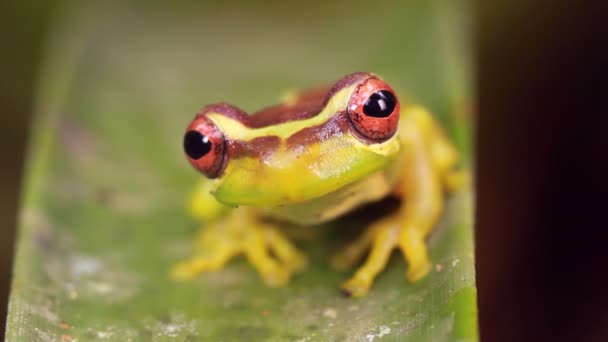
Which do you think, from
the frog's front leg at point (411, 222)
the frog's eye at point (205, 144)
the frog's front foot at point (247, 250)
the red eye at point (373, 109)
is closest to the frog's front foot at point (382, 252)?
the frog's front leg at point (411, 222)

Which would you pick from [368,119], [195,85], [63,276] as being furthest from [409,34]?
[63,276]

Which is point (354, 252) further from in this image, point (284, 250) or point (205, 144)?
point (205, 144)

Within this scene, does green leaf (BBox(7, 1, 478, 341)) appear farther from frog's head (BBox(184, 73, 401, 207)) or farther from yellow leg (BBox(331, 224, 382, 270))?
frog's head (BBox(184, 73, 401, 207))

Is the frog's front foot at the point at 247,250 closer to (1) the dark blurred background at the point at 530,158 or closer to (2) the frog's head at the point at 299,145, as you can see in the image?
(2) the frog's head at the point at 299,145

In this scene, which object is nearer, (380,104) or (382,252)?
(380,104)

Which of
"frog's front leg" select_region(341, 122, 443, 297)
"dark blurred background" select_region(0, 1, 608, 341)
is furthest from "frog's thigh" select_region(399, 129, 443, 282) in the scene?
"dark blurred background" select_region(0, 1, 608, 341)

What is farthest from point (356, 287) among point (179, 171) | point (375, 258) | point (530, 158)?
point (530, 158)
